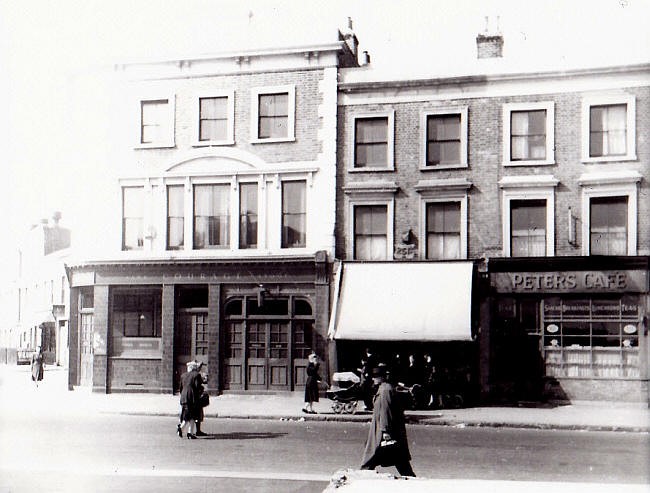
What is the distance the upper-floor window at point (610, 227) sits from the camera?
62.0ft

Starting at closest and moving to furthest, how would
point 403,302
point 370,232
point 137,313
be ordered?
point 403,302 < point 137,313 < point 370,232

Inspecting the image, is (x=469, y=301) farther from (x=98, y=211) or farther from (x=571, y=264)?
(x=98, y=211)

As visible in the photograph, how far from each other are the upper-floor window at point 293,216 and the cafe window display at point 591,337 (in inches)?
277

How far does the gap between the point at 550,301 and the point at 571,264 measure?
132cm

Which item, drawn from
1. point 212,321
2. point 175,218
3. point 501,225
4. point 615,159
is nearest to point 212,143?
point 175,218

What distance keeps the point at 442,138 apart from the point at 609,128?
451 cm

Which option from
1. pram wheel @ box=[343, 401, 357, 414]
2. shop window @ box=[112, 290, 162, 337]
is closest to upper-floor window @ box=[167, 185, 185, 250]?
shop window @ box=[112, 290, 162, 337]

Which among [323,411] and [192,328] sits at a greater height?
[192,328]

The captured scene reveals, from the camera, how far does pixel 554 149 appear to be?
1969 centimetres

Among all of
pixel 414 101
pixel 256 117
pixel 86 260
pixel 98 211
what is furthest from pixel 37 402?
pixel 414 101

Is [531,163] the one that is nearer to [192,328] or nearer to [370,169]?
[370,169]

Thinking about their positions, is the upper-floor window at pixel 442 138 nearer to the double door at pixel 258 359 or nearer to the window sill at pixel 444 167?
the window sill at pixel 444 167

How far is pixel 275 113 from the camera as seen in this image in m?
21.1

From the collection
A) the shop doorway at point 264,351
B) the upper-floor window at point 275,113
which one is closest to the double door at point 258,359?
the shop doorway at point 264,351
